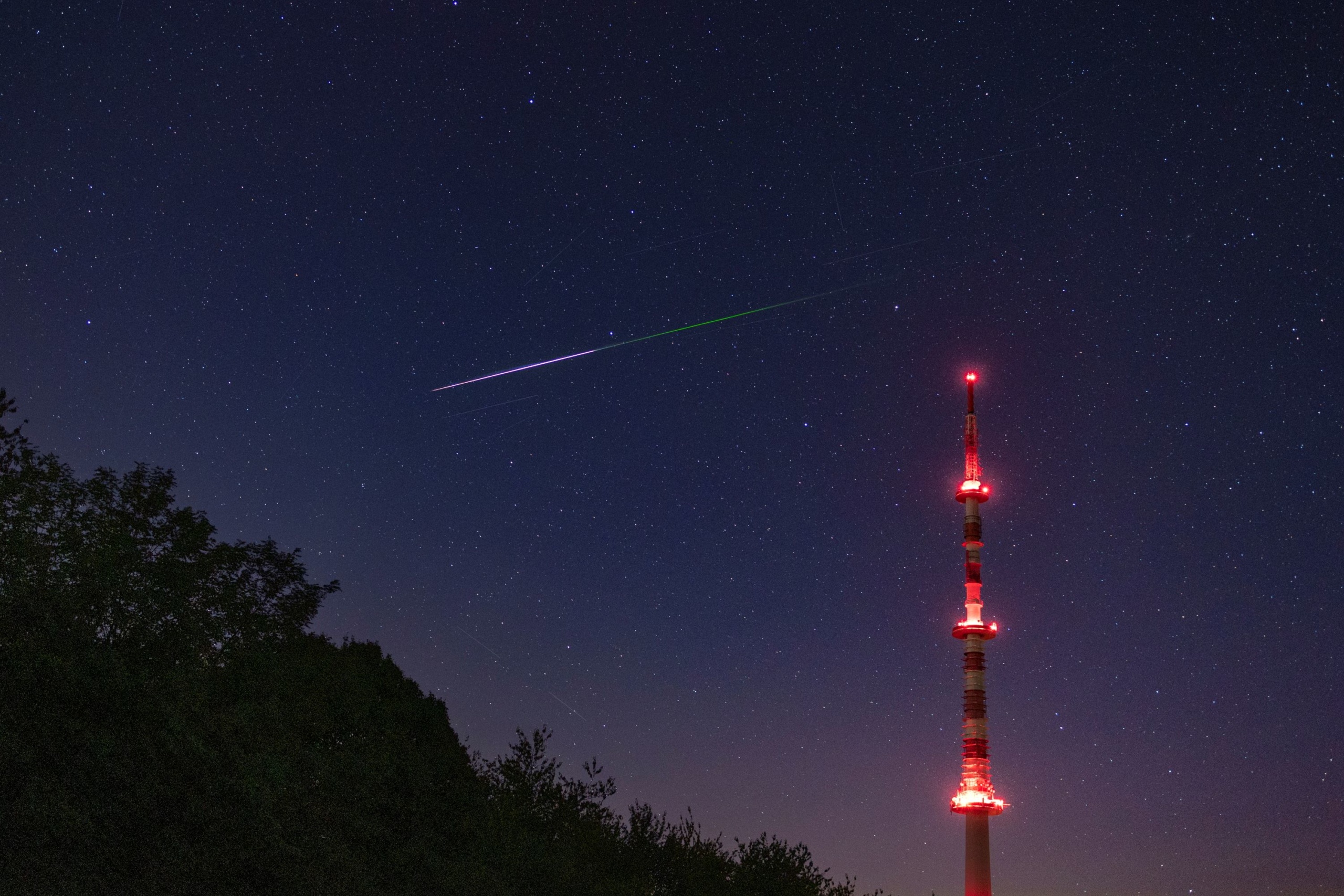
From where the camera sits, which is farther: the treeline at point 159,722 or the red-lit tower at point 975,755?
the red-lit tower at point 975,755

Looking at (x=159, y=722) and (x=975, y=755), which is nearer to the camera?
(x=159, y=722)

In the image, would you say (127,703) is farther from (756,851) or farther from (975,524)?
(975,524)

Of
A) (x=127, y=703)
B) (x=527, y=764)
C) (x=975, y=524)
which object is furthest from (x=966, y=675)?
(x=127, y=703)

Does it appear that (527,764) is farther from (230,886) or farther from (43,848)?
(43,848)

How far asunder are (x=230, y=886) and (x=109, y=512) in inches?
325

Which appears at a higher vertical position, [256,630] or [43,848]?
[256,630]

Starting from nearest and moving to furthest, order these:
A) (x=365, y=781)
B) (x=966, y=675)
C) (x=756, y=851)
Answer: (x=365, y=781) < (x=756, y=851) < (x=966, y=675)

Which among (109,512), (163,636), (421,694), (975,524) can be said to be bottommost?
(163,636)

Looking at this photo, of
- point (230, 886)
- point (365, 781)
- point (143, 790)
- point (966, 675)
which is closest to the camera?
point (143, 790)

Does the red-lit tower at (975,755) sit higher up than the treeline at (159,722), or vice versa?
the red-lit tower at (975,755)

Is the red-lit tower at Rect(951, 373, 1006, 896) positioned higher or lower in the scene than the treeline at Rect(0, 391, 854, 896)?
higher

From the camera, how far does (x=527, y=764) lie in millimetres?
50812

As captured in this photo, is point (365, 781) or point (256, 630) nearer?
point (256, 630)

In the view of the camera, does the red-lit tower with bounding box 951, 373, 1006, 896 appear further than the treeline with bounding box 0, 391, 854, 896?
Yes
